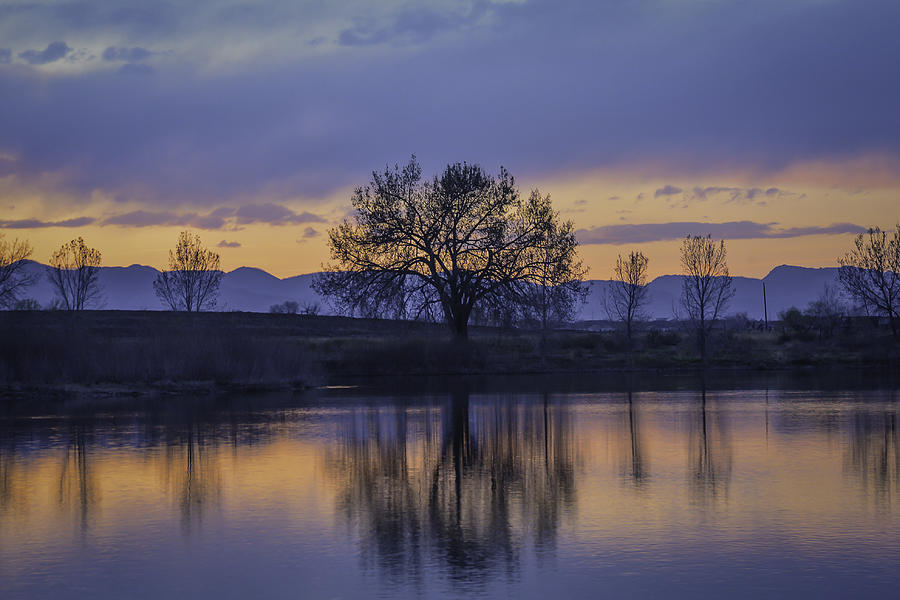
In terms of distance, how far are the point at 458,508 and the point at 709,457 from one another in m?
6.46

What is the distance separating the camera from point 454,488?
14062mm

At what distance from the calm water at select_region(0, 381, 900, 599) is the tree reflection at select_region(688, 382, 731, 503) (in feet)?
0.18

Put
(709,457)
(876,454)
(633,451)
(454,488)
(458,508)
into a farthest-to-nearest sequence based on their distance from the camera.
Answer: (633,451) → (709,457) → (876,454) → (454,488) → (458,508)

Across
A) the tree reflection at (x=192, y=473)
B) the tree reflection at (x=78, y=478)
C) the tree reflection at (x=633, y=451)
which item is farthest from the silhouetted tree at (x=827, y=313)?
the tree reflection at (x=78, y=478)

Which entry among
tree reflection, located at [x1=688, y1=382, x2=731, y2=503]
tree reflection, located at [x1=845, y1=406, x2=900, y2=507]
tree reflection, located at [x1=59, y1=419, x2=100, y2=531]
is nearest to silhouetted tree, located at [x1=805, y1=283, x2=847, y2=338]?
tree reflection, located at [x1=845, y1=406, x2=900, y2=507]

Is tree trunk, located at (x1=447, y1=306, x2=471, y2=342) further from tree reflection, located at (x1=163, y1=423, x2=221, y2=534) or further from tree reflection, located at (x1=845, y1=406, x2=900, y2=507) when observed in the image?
tree reflection, located at (x1=163, y1=423, x2=221, y2=534)

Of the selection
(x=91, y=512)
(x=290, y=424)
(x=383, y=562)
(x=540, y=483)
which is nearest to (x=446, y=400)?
(x=290, y=424)

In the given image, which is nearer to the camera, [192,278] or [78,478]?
[78,478]

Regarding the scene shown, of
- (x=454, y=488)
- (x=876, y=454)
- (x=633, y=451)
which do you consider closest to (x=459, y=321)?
(x=633, y=451)

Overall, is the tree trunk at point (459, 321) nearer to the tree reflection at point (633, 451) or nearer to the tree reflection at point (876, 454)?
the tree reflection at point (633, 451)

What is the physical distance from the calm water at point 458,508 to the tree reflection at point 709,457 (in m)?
0.06

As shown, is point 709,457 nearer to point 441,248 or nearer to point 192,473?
point 192,473

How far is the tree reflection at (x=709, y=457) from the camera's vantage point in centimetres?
1352

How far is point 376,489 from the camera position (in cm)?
1414
